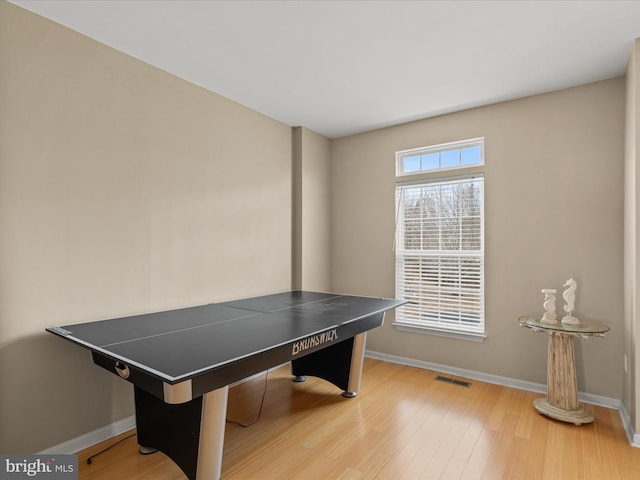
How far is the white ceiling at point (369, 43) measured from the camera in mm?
2170

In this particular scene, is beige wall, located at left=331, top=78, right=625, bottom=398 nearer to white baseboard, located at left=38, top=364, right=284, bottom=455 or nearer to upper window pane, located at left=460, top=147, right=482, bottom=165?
upper window pane, located at left=460, top=147, right=482, bottom=165

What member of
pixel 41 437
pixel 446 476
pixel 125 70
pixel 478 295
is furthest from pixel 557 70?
pixel 41 437

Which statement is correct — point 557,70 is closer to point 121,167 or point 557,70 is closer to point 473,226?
point 473,226

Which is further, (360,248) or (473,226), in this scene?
(360,248)

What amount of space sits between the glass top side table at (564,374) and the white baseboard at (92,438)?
3.16 meters

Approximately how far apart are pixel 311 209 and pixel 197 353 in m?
2.86

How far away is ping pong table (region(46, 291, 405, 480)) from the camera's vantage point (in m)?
1.64

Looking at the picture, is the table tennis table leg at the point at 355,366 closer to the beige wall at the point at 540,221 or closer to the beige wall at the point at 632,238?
the beige wall at the point at 540,221

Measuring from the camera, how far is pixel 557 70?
2902 millimetres

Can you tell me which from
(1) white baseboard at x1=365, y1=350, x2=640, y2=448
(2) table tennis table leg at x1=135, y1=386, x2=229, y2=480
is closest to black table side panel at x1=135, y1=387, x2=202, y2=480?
(2) table tennis table leg at x1=135, y1=386, x2=229, y2=480

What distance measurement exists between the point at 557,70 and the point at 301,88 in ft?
6.93

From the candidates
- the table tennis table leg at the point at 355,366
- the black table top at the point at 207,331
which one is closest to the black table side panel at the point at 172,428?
the black table top at the point at 207,331

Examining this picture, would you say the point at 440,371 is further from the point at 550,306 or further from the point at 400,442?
the point at 400,442

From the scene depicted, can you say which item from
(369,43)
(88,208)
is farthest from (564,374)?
(88,208)
